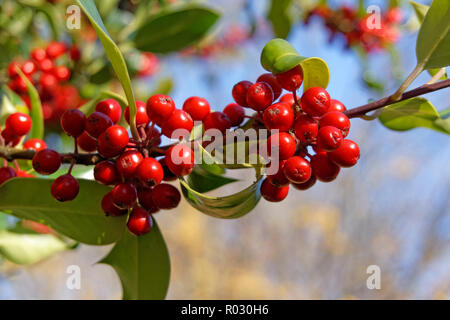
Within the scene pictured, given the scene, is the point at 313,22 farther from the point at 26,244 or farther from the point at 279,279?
the point at 279,279

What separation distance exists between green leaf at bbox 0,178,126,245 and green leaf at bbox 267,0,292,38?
1.73m

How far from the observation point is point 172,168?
1.02 meters

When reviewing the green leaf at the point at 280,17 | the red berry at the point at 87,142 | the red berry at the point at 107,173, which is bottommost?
the red berry at the point at 107,173

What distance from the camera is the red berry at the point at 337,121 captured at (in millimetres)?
1004

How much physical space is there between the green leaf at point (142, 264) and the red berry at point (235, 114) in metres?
0.42

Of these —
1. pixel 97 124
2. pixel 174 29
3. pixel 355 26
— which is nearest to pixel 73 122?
pixel 97 124

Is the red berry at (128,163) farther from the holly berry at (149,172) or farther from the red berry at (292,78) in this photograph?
the red berry at (292,78)

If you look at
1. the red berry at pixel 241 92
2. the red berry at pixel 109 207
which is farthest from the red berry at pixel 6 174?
the red berry at pixel 241 92

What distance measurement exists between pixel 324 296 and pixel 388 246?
4.44ft

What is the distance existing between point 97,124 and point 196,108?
249 millimetres

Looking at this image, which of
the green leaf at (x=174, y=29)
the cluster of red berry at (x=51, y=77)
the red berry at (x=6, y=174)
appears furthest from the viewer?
the cluster of red berry at (x=51, y=77)

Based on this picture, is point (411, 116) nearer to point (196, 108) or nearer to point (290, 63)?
point (290, 63)

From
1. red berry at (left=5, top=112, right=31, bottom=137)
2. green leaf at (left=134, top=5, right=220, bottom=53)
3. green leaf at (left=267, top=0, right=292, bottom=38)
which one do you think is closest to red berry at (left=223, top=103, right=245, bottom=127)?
Result: red berry at (left=5, top=112, right=31, bottom=137)

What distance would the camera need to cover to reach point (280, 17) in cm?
260
